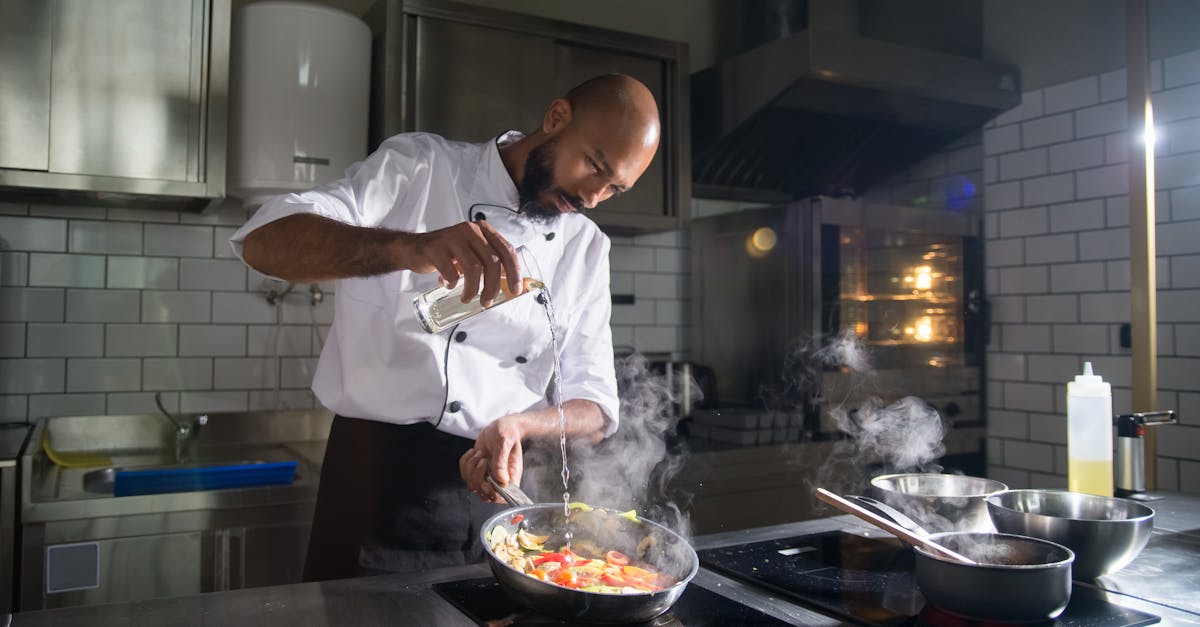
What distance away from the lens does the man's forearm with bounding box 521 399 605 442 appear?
1.84 m

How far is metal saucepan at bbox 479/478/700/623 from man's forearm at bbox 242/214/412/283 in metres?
0.43

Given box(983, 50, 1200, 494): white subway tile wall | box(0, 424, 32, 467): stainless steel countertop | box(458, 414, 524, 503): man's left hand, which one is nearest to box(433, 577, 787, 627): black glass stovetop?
box(458, 414, 524, 503): man's left hand

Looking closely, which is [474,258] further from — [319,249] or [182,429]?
[182,429]

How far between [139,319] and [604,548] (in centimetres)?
227

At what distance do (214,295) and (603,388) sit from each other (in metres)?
1.67

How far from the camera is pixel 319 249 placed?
1.44 m

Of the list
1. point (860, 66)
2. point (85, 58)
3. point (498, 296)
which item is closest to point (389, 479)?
point (498, 296)

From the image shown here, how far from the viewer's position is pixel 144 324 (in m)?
2.98

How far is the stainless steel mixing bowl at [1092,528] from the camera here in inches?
49.9

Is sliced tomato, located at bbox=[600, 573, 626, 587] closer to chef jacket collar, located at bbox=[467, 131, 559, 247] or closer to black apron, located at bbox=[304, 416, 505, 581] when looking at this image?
black apron, located at bbox=[304, 416, 505, 581]

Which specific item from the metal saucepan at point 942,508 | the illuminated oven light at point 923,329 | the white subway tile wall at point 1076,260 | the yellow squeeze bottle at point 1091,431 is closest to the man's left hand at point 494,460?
the metal saucepan at point 942,508

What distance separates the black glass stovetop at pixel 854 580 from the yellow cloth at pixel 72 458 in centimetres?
208

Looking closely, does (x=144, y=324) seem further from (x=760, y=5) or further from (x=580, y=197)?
(x=760, y=5)

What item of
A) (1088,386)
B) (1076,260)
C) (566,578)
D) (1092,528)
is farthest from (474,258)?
(1076,260)
